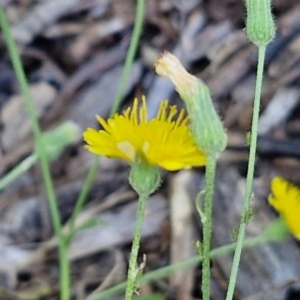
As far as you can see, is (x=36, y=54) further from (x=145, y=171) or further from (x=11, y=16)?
(x=145, y=171)

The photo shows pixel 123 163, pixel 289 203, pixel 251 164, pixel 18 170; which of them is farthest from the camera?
pixel 123 163

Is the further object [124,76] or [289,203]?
[124,76]

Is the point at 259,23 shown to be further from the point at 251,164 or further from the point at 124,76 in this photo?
the point at 124,76

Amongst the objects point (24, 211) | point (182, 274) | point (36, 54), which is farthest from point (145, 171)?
point (36, 54)

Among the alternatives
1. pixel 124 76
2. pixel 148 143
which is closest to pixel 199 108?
pixel 148 143

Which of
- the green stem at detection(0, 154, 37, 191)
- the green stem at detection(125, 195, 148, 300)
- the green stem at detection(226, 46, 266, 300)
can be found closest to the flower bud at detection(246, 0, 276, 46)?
the green stem at detection(226, 46, 266, 300)

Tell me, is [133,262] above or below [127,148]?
below

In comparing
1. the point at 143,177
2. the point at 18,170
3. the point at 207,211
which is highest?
the point at 18,170
